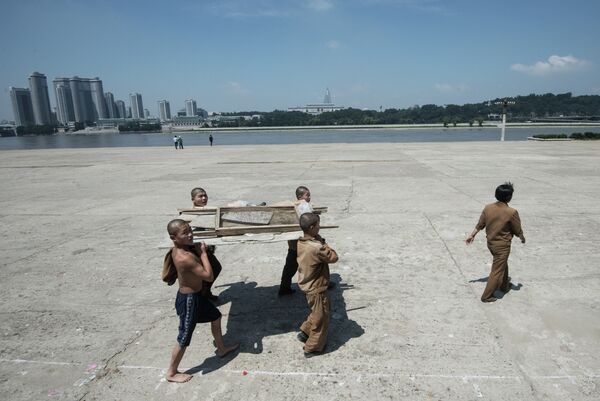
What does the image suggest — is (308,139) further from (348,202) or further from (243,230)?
(243,230)

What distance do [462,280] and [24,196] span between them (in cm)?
1390

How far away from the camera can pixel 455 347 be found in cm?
387

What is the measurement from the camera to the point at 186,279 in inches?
135

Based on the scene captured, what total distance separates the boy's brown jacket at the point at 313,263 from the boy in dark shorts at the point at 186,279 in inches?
34.0

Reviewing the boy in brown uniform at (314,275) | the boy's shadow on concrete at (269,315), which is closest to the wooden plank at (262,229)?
the boy in brown uniform at (314,275)

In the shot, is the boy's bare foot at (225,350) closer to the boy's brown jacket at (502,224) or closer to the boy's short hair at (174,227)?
the boy's short hair at (174,227)

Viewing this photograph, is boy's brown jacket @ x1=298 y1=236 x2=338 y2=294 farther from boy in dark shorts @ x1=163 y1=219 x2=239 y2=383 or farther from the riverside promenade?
boy in dark shorts @ x1=163 y1=219 x2=239 y2=383

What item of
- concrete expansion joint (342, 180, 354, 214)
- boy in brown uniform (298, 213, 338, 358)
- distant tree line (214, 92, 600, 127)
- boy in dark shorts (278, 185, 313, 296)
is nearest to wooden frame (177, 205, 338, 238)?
boy in dark shorts (278, 185, 313, 296)

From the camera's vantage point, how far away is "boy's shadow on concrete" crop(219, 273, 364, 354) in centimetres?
416

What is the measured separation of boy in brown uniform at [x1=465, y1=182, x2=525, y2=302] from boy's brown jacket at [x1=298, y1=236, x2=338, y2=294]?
2280 millimetres

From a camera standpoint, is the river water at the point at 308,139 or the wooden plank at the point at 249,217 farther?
the river water at the point at 308,139

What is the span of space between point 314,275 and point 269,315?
4.30 feet

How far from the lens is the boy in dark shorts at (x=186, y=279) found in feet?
11.1

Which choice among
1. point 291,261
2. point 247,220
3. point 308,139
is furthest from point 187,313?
point 308,139
